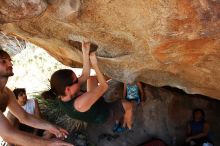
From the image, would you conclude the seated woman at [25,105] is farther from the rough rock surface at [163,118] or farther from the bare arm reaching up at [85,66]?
the bare arm reaching up at [85,66]

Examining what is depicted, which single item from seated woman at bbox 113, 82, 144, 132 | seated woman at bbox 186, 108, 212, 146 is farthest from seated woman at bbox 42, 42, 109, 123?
seated woman at bbox 186, 108, 212, 146

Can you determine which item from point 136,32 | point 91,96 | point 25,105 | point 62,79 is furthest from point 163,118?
point 62,79

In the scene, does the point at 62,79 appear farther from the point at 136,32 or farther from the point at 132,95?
the point at 132,95

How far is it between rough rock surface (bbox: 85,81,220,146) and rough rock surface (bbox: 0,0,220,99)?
5.96 feet

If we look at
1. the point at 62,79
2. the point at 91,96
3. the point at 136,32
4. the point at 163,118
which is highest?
the point at 136,32

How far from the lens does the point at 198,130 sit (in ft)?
25.5

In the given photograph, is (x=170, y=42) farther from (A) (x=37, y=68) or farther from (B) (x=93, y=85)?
(A) (x=37, y=68)

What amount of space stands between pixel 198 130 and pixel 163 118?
77 cm

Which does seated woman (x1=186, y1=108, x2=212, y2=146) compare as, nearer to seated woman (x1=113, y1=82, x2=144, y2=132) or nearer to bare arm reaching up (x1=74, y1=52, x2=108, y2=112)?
seated woman (x1=113, y1=82, x2=144, y2=132)

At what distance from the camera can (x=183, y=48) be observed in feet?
16.9

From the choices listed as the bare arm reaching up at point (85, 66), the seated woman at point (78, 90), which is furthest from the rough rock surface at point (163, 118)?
the bare arm reaching up at point (85, 66)

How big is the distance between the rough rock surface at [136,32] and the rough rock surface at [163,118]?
182cm

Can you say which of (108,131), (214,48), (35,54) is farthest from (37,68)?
(214,48)

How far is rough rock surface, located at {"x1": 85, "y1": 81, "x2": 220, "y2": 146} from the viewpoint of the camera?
324 inches
